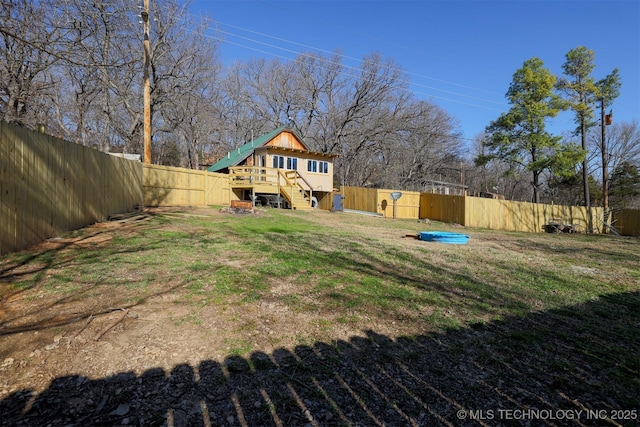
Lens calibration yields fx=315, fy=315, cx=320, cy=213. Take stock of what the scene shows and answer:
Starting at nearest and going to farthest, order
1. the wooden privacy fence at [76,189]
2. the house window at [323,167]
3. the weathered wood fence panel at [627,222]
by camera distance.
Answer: the wooden privacy fence at [76,189] → the weathered wood fence panel at [627,222] → the house window at [323,167]

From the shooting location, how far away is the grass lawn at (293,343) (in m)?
2.25

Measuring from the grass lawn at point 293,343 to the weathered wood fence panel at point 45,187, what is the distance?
1.27 ft

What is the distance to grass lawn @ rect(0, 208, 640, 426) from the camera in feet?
7.38

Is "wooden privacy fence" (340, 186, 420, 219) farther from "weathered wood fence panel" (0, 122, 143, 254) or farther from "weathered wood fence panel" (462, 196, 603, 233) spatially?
"weathered wood fence panel" (0, 122, 143, 254)

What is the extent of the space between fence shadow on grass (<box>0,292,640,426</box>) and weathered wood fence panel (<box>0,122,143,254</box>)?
378 cm

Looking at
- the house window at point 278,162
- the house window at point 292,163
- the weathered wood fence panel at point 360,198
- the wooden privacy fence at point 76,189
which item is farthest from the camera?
the weathered wood fence panel at point 360,198

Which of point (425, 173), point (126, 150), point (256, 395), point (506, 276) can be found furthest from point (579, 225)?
point (126, 150)

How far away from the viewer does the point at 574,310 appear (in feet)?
15.4

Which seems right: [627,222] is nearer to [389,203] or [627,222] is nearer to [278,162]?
[389,203]

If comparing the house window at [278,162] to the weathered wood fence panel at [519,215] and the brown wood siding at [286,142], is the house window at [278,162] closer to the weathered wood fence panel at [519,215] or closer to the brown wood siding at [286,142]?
the brown wood siding at [286,142]

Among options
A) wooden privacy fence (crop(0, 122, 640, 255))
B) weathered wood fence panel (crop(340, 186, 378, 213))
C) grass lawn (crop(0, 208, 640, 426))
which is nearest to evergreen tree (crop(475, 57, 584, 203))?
wooden privacy fence (crop(0, 122, 640, 255))

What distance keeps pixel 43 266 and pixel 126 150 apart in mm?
23707

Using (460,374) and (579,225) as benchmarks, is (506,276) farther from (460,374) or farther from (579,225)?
(579,225)

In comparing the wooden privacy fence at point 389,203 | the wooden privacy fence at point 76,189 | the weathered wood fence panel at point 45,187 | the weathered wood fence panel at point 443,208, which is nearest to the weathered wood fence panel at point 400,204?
the wooden privacy fence at point 389,203
